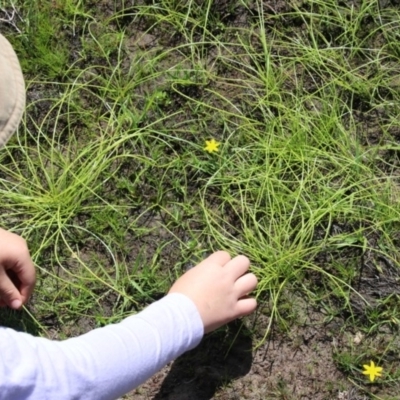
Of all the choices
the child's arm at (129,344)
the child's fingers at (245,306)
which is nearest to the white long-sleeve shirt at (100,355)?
the child's arm at (129,344)

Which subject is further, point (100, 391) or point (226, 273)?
point (226, 273)

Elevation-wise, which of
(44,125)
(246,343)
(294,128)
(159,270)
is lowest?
(246,343)

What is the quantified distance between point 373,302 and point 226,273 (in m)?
0.43

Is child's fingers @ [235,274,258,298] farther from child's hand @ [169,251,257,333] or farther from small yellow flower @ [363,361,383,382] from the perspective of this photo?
small yellow flower @ [363,361,383,382]

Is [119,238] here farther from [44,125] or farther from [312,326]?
[312,326]

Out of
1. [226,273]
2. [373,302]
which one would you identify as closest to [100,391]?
[226,273]

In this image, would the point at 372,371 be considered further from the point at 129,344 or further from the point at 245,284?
the point at 129,344

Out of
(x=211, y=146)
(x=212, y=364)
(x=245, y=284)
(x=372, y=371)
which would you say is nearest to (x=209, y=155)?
(x=211, y=146)

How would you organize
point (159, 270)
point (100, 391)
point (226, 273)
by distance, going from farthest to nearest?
1. point (159, 270)
2. point (226, 273)
3. point (100, 391)

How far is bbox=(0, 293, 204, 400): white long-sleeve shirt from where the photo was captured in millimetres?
1473

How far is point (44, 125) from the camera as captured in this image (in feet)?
7.00

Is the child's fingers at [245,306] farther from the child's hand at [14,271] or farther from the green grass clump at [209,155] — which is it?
the child's hand at [14,271]

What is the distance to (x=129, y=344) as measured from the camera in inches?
66.6

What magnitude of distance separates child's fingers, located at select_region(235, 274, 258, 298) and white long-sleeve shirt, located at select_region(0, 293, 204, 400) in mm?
153
